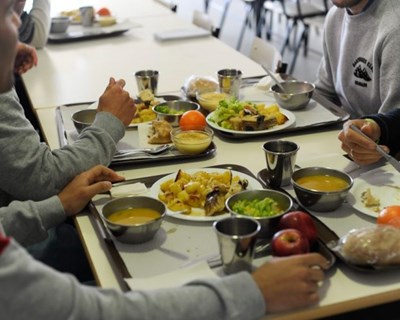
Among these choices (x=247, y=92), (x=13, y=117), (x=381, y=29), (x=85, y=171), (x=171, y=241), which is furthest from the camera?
(x=247, y=92)

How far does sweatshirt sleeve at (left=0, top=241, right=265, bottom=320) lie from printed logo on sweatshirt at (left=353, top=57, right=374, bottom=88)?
1.27 meters

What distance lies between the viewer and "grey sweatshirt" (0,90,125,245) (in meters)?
1.53

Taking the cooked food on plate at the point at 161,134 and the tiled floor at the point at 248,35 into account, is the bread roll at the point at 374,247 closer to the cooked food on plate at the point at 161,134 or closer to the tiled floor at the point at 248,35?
the cooked food on plate at the point at 161,134

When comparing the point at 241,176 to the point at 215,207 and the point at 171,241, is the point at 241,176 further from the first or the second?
the point at 171,241

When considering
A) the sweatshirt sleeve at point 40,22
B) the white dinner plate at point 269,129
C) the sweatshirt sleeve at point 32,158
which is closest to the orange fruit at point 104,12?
the sweatshirt sleeve at point 40,22

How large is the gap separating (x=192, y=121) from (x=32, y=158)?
1.94 ft

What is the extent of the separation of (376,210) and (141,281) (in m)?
0.61

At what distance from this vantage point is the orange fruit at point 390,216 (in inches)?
54.9

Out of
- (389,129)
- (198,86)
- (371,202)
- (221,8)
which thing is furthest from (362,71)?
(221,8)

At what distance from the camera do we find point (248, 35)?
642 cm

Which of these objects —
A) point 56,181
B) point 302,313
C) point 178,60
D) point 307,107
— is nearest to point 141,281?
point 302,313

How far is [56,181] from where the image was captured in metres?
1.65

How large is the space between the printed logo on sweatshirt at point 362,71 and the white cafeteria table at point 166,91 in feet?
0.97

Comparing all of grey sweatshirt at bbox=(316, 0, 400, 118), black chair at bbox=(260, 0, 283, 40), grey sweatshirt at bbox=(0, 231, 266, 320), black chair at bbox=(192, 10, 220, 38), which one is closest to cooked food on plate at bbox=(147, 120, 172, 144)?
grey sweatshirt at bbox=(316, 0, 400, 118)
